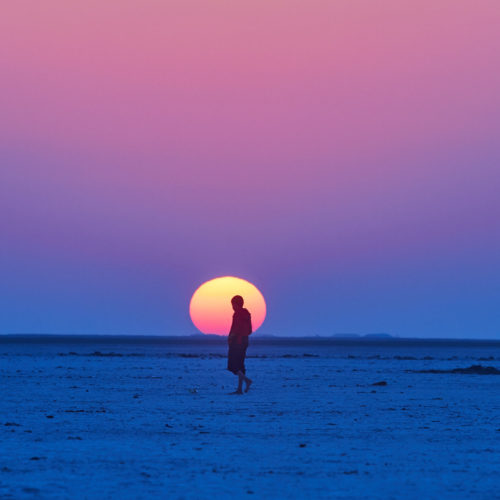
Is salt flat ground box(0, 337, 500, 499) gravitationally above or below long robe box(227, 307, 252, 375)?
below

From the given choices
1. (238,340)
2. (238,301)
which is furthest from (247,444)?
(238,301)

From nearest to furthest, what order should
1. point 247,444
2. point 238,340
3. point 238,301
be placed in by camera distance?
point 247,444 < point 238,340 < point 238,301

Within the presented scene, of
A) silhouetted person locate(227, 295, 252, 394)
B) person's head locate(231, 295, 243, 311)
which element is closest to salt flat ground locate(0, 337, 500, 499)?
silhouetted person locate(227, 295, 252, 394)

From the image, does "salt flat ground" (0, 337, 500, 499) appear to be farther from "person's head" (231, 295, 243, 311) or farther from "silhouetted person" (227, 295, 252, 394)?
"person's head" (231, 295, 243, 311)

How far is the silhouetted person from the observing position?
74.4 ft

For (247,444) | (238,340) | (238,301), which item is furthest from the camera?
(238,301)

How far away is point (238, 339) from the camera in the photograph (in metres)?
22.8

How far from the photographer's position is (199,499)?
8.90m

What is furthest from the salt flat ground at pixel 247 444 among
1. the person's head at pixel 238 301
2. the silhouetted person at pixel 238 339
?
the person's head at pixel 238 301

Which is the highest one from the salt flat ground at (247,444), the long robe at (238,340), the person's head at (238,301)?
the person's head at (238,301)

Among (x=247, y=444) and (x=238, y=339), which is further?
(x=238, y=339)

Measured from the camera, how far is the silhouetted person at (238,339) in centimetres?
2267

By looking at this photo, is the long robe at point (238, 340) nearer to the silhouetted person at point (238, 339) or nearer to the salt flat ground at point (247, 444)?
the silhouetted person at point (238, 339)

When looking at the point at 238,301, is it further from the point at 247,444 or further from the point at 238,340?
the point at 247,444
